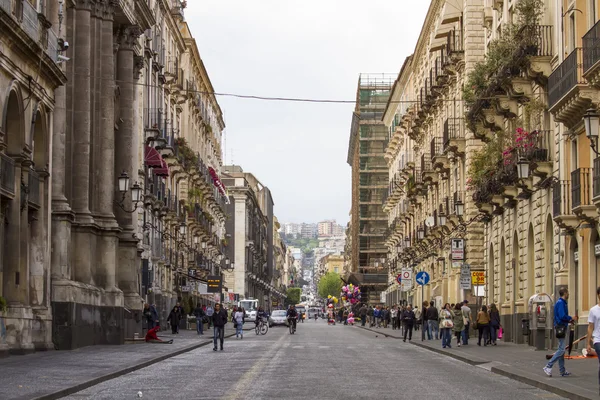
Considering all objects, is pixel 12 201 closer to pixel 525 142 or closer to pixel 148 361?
pixel 148 361

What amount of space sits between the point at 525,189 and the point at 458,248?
24.6 feet

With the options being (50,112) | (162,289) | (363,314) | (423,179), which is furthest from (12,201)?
(363,314)

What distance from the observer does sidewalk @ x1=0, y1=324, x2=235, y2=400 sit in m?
19.3

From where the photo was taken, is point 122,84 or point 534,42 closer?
point 534,42

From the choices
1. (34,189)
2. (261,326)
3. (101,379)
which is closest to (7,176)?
(34,189)

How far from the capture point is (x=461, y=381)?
23.1 m

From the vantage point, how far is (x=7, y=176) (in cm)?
2995

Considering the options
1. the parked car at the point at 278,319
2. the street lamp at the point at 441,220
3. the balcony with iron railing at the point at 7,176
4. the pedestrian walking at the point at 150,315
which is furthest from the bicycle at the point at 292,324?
the balcony with iron railing at the point at 7,176

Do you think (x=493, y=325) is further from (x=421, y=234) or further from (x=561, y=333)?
(x=421, y=234)

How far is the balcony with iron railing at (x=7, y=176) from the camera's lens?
29.4 m

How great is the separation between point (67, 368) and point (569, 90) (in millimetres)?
15401

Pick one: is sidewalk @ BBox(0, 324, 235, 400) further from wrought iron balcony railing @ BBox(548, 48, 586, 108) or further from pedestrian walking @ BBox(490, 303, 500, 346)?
wrought iron balcony railing @ BBox(548, 48, 586, 108)

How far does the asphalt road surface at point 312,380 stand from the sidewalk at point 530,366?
0.30m

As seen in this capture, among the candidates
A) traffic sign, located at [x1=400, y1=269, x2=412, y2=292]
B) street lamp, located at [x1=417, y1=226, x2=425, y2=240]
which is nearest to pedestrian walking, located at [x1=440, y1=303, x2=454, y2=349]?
traffic sign, located at [x1=400, y1=269, x2=412, y2=292]
